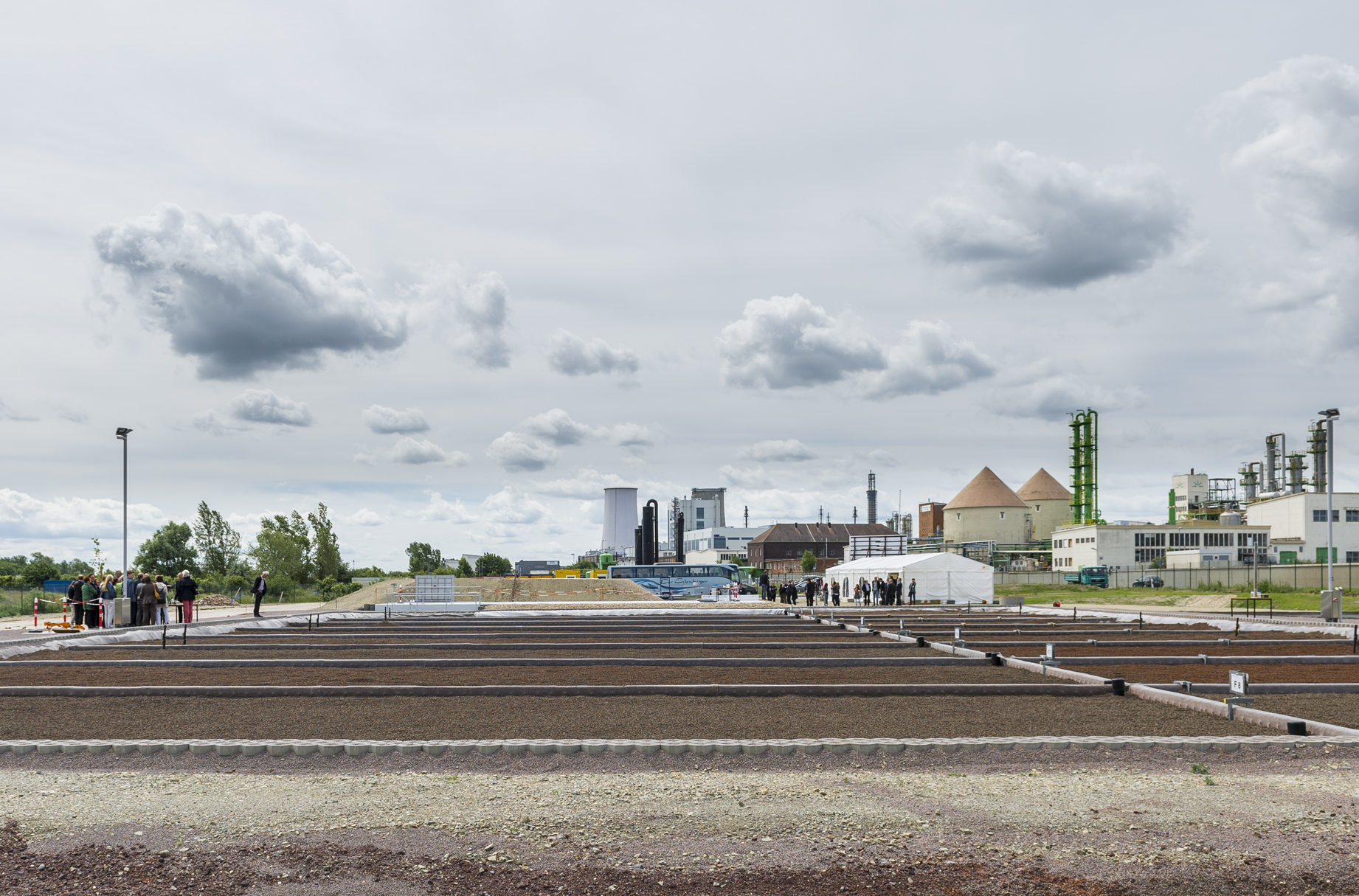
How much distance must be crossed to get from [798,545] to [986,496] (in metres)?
38.1

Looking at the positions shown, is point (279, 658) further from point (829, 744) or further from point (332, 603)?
point (332, 603)

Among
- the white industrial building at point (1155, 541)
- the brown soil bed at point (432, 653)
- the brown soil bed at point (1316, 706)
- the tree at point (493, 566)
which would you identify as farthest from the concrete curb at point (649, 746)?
the tree at point (493, 566)

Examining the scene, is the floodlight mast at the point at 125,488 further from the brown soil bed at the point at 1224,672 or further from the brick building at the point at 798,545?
the brick building at the point at 798,545

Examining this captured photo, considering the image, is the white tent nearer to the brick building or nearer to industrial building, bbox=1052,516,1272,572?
industrial building, bbox=1052,516,1272,572

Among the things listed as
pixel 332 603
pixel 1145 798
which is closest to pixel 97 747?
pixel 1145 798

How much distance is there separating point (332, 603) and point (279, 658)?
3369 centimetres

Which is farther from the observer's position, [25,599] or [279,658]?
[25,599]

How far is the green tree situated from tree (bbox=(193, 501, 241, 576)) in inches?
211

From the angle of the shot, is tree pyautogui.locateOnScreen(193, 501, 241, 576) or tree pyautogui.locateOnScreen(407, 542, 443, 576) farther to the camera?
tree pyautogui.locateOnScreen(407, 542, 443, 576)

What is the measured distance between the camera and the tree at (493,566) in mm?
115688

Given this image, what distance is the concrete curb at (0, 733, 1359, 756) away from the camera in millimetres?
8242

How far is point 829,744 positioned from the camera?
8.27 m

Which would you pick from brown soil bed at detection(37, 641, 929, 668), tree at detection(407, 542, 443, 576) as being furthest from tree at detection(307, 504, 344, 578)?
brown soil bed at detection(37, 641, 929, 668)

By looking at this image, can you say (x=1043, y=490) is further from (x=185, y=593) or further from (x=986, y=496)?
(x=185, y=593)
